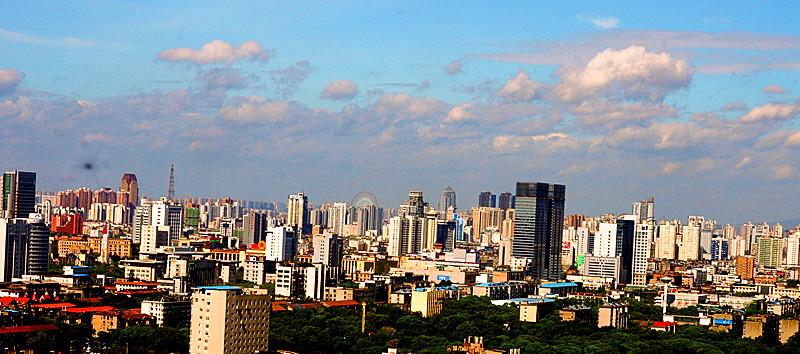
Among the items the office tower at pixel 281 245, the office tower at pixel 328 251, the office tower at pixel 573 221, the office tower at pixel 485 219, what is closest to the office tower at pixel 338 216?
the office tower at pixel 485 219

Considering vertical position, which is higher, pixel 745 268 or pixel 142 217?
pixel 142 217

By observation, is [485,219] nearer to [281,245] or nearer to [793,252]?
[793,252]

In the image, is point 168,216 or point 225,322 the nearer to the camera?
point 225,322

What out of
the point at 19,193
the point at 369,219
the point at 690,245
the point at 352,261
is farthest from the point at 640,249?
the point at 369,219

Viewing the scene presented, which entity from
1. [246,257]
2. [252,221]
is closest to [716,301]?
[246,257]

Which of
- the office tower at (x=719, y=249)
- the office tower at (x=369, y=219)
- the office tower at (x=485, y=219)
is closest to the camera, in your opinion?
the office tower at (x=719, y=249)

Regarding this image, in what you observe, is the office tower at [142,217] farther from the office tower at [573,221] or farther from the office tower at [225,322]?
the office tower at [225,322]

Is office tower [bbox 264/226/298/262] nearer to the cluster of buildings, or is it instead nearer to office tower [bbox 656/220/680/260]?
the cluster of buildings
